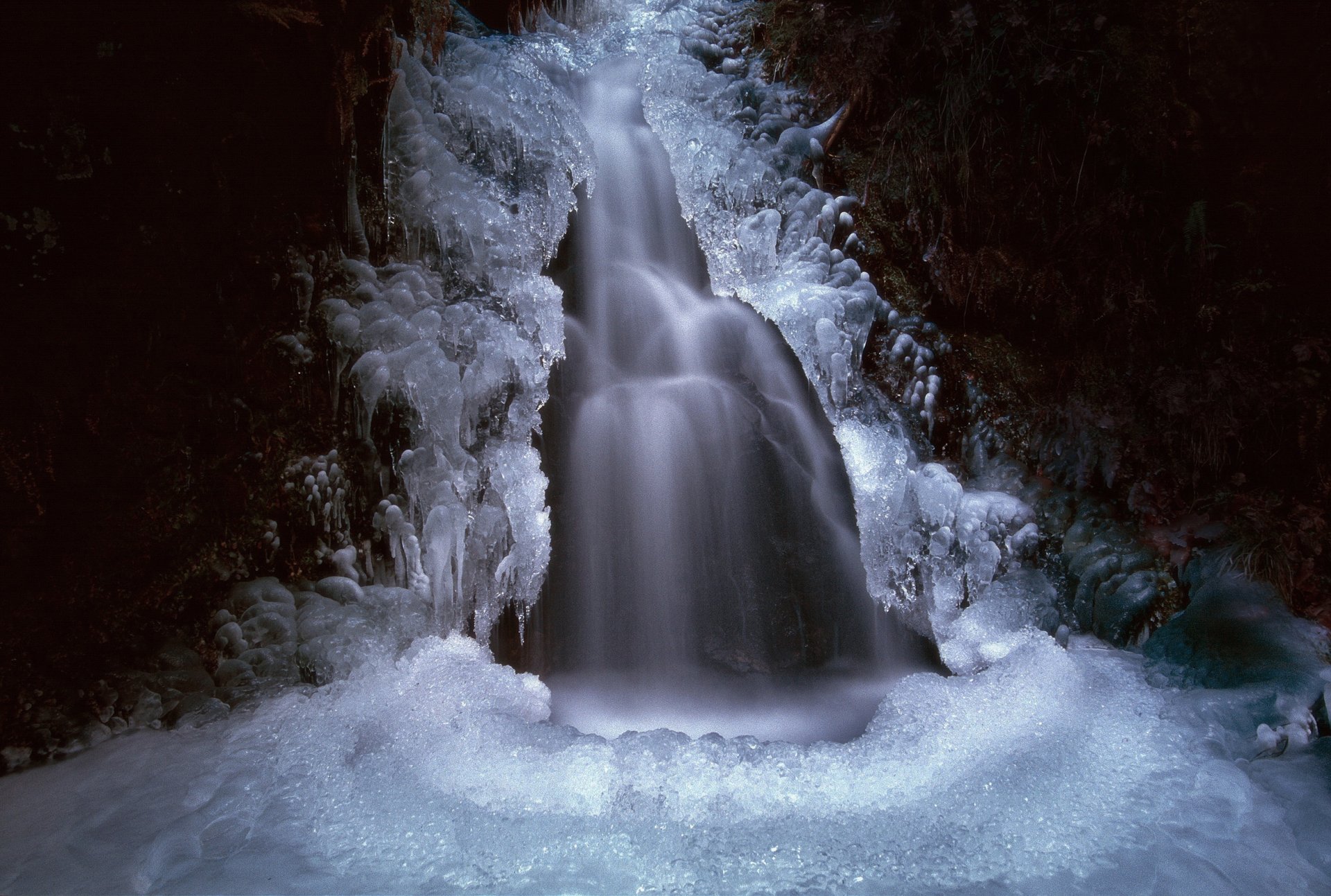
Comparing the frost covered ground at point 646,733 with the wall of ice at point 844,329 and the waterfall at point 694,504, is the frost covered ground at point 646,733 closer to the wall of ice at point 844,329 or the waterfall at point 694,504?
the wall of ice at point 844,329

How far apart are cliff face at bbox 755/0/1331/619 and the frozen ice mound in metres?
1.37

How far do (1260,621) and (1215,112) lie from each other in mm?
2541

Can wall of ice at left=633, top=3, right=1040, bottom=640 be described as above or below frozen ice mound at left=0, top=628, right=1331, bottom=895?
above

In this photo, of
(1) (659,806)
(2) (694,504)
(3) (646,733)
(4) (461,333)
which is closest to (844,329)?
(2) (694,504)

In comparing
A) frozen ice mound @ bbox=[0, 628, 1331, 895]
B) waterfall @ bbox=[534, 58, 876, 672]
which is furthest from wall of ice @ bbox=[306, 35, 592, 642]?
frozen ice mound @ bbox=[0, 628, 1331, 895]

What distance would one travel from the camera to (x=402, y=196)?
14.1 feet

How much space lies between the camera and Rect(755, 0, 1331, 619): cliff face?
372cm

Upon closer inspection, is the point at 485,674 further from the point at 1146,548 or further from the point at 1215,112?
the point at 1215,112

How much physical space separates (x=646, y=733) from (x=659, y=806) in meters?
0.37

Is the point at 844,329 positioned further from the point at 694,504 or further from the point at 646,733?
the point at 646,733

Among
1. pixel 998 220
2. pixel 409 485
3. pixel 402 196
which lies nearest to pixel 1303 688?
pixel 998 220

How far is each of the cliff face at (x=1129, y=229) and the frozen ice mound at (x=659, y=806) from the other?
1366 millimetres

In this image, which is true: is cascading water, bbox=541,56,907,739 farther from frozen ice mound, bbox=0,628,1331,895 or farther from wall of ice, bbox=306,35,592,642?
frozen ice mound, bbox=0,628,1331,895

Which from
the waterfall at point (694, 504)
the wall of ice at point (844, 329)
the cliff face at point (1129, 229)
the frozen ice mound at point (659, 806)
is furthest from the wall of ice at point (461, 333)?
the cliff face at point (1129, 229)
